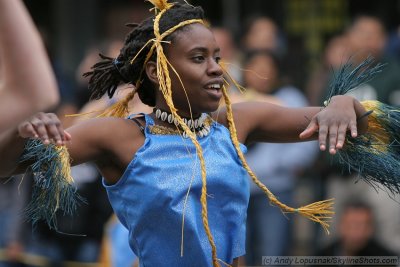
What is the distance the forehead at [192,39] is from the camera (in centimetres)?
430

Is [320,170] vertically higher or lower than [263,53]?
lower

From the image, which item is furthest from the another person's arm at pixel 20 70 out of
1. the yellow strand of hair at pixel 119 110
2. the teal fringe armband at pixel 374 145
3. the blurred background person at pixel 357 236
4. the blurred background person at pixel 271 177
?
the blurred background person at pixel 271 177

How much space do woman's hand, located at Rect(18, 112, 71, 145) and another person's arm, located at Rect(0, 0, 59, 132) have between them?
24.9 inches

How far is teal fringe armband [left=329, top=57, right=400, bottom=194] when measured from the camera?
4.44m

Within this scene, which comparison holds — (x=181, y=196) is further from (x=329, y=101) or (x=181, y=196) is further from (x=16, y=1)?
(x=16, y=1)

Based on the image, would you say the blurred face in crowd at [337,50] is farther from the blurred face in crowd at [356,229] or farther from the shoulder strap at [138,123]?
the shoulder strap at [138,123]

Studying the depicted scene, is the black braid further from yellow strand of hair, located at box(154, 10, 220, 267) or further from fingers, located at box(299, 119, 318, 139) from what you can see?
fingers, located at box(299, 119, 318, 139)

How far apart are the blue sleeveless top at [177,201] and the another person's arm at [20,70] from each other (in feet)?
4.59

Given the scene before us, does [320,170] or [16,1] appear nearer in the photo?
[16,1]

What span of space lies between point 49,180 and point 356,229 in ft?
12.0

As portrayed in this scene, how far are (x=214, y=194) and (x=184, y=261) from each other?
0.94 ft

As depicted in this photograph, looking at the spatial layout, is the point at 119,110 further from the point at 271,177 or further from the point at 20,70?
the point at 271,177

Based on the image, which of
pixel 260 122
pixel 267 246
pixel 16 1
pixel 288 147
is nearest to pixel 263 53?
pixel 288 147

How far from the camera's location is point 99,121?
4.27 m
